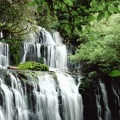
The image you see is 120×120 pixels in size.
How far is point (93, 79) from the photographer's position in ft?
53.1

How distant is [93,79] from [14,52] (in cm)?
520

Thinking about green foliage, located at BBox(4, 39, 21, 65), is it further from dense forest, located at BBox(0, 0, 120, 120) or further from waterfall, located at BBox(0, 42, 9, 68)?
waterfall, located at BBox(0, 42, 9, 68)

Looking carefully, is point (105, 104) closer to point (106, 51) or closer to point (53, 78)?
point (106, 51)

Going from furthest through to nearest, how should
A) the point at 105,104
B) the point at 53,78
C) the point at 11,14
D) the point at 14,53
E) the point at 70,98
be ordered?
the point at 14,53
the point at 105,104
the point at 53,78
the point at 70,98
the point at 11,14

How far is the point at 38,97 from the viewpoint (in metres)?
13.2

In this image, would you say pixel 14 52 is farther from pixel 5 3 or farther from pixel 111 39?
pixel 5 3

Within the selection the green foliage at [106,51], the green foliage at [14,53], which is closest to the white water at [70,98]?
the green foliage at [106,51]

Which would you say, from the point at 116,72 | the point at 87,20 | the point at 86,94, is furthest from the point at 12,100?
the point at 116,72

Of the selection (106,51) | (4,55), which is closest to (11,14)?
(106,51)

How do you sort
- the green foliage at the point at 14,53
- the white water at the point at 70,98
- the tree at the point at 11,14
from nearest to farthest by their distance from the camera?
1. the tree at the point at 11,14
2. the white water at the point at 70,98
3. the green foliage at the point at 14,53

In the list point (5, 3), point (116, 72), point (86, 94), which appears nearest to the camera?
point (116, 72)

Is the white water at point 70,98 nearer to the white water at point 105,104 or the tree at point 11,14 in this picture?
the white water at point 105,104

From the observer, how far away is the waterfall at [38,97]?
12.0 m

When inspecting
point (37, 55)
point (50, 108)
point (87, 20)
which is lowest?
point (50, 108)
